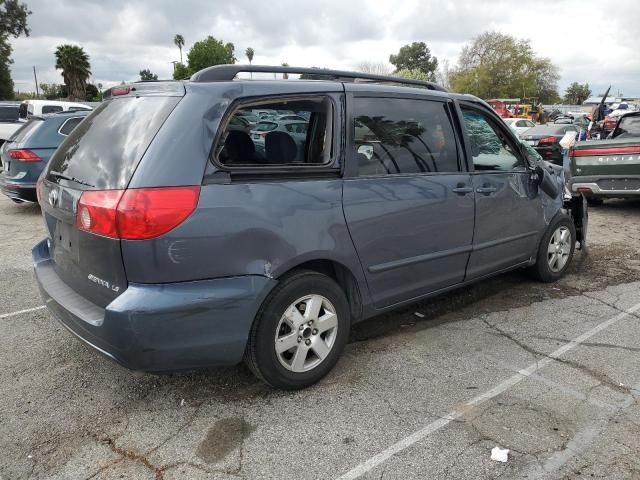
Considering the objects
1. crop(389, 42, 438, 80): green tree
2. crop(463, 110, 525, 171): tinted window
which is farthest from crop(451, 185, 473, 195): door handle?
crop(389, 42, 438, 80): green tree

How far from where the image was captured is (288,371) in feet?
9.62

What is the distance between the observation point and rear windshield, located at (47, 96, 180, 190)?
2.56m

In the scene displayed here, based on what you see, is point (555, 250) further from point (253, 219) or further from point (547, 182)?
point (253, 219)

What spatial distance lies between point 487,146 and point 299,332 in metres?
2.32

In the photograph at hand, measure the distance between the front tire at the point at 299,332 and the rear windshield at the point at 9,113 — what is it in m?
15.8

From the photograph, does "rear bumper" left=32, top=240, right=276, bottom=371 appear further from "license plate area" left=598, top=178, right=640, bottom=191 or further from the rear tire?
"license plate area" left=598, top=178, right=640, bottom=191

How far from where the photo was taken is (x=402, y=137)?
137 inches

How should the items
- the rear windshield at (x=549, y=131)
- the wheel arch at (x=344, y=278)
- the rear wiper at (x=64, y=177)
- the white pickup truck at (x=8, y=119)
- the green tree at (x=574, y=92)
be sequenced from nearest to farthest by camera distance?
the rear wiper at (x=64, y=177)
the wheel arch at (x=344, y=278)
the white pickup truck at (x=8, y=119)
the rear windshield at (x=549, y=131)
the green tree at (x=574, y=92)

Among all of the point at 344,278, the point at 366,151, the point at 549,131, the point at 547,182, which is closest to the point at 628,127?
the point at 547,182

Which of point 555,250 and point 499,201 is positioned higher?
point 499,201

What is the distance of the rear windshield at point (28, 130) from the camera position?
8.18m

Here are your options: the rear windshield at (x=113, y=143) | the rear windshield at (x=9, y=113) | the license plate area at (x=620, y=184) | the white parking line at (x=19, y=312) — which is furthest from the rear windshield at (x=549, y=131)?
the rear windshield at (x=9, y=113)

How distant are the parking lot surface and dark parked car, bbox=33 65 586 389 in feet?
1.09

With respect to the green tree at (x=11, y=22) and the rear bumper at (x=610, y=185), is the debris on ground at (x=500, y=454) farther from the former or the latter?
the green tree at (x=11, y=22)
